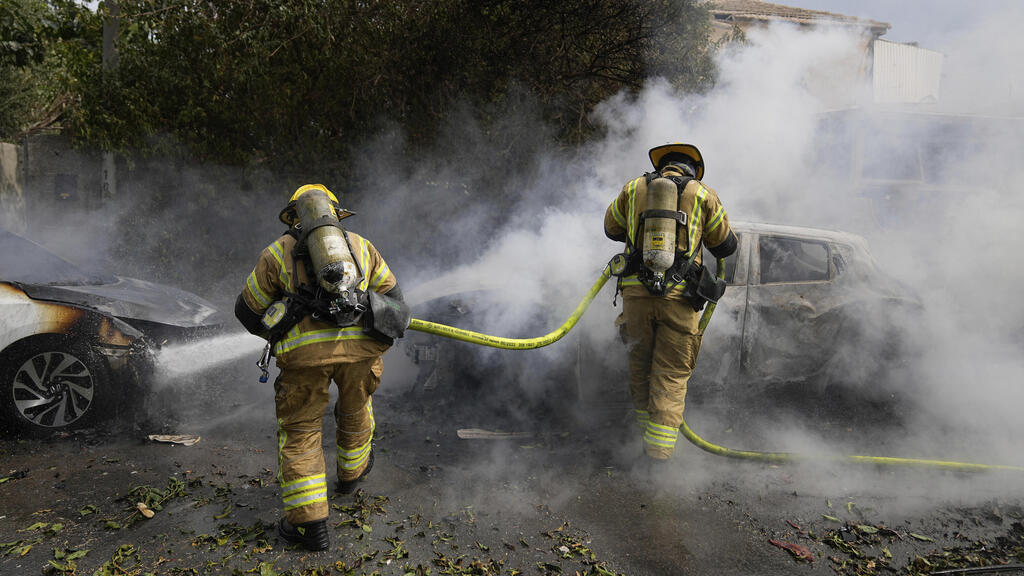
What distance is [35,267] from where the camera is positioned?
15.6ft

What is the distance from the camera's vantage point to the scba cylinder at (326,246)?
2936 millimetres

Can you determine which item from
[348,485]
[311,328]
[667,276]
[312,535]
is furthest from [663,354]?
[312,535]

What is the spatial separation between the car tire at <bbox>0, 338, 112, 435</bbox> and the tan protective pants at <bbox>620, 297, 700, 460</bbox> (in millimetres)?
3663

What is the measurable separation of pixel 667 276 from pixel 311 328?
2134 millimetres

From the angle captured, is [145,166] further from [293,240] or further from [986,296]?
[986,296]

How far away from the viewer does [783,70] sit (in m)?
7.28

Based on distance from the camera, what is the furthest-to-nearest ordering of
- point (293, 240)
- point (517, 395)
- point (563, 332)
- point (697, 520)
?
point (517, 395) → point (563, 332) → point (697, 520) → point (293, 240)

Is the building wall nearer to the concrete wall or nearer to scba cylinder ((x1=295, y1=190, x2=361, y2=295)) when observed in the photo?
scba cylinder ((x1=295, y1=190, x2=361, y2=295))

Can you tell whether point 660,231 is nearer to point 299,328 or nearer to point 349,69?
point 299,328

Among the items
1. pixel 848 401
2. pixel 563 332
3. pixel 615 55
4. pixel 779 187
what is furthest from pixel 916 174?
pixel 563 332

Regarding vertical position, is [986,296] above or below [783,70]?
below

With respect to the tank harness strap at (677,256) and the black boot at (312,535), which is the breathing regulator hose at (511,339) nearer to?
the tank harness strap at (677,256)

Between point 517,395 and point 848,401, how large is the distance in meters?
2.59

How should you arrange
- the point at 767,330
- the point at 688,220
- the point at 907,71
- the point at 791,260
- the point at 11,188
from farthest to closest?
the point at 907,71 < the point at 11,188 < the point at 791,260 < the point at 767,330 < the point at 688,220
